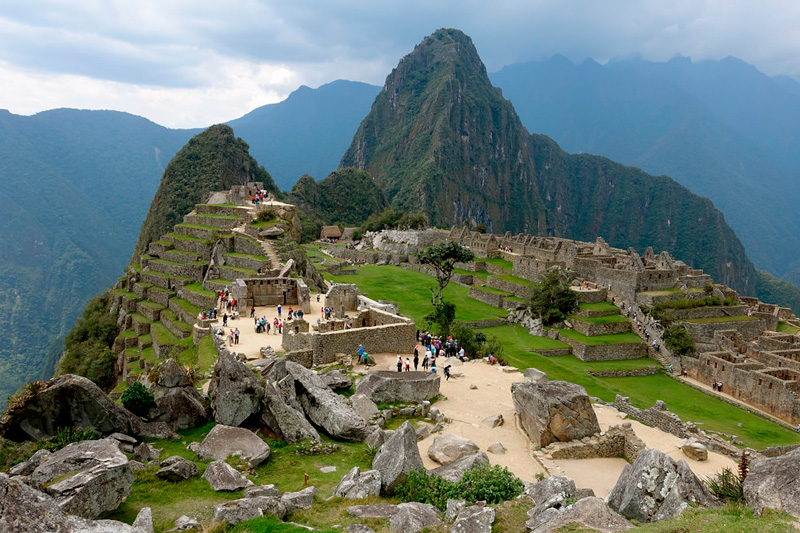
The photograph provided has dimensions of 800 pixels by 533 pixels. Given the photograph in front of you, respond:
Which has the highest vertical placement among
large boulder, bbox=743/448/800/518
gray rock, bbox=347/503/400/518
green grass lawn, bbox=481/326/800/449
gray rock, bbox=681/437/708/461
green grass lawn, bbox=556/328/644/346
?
large boulder, bbox=743/448/800/518

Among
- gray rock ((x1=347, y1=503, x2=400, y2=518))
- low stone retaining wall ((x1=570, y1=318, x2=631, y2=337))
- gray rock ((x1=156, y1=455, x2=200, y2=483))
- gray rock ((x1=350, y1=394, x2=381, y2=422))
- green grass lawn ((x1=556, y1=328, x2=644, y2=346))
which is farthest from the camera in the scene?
low stone retaining wall ((x1=570, y1=318, x2=631, y2=337))

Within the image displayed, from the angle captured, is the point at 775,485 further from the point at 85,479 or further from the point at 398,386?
the point at 398,386

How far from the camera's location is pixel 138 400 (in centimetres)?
1101

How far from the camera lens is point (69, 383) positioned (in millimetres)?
9773

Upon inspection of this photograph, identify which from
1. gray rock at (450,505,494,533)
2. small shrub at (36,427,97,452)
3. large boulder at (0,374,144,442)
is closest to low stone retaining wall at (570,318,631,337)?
gray rock at (450,505,494,533)

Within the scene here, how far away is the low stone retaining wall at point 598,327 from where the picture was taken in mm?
40344

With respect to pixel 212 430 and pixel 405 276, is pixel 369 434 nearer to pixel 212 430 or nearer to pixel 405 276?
pixel 212 430

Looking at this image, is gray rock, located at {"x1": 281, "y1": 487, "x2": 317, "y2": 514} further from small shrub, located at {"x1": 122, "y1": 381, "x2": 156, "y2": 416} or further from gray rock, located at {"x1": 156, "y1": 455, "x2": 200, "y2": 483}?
small shrub, located at {"x1": 122, "y1": 381, "x2": 156, "y2": 416}

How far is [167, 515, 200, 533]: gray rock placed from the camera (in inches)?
282

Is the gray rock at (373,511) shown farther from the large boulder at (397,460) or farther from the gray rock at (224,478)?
the gray rock at (224,478)

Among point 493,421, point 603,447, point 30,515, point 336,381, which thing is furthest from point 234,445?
point 603,447

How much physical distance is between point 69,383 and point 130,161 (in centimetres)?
15486

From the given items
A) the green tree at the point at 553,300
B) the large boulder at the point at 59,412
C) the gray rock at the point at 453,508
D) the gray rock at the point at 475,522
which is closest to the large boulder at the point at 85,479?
the large boulder at the point at 59,412

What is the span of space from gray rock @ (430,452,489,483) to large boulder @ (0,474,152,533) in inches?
212
